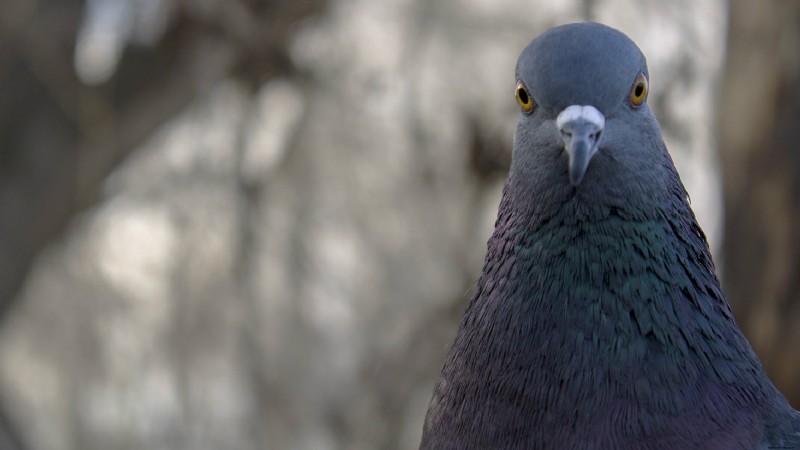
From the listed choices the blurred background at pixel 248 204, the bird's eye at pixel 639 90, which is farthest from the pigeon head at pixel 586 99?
the blurred background at pixel 248 204

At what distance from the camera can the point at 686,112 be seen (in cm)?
558

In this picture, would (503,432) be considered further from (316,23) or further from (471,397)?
(316,23)

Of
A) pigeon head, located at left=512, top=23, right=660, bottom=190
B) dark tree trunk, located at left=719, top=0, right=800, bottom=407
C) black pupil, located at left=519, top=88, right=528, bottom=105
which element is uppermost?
dark tree trunk, located at left=719, top=0, right=800, bottom=407

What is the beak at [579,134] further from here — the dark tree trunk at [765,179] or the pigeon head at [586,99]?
the dark tree trunk at [765,179]

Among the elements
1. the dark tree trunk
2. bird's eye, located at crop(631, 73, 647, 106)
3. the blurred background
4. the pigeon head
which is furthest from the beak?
the blurred background

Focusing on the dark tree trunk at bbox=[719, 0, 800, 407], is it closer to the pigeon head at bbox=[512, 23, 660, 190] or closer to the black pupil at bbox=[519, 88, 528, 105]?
the pigeon head at bbox=[512, 23, 660, 190]

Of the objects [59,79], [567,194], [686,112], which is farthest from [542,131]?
[59,79]

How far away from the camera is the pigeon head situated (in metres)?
2.24

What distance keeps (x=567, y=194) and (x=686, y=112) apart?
3.53m

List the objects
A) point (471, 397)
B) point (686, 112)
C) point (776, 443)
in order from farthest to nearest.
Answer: point (686, 112) < point (471, 397) < point (776, 443)

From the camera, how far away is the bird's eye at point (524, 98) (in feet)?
7.88

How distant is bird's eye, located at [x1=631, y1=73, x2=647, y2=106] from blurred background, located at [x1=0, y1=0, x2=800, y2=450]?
342cm

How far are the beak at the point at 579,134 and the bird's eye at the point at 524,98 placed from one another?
171 mm

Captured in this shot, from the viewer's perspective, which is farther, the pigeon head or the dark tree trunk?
the dark tree trunk
